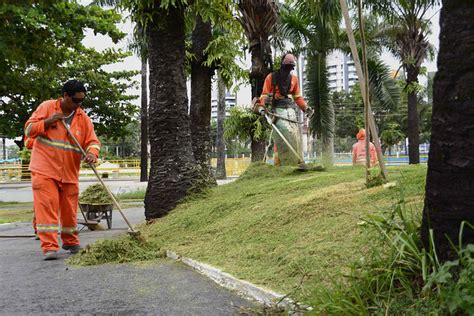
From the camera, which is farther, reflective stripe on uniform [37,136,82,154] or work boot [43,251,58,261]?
reflective stripe on uniform [37,136,82,154]

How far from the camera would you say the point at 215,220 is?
6453mm

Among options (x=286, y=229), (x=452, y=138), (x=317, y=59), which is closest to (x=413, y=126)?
(x=317, y=59)

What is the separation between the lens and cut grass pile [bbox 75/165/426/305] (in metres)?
3.77

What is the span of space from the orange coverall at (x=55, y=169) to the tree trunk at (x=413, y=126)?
61.8 feet

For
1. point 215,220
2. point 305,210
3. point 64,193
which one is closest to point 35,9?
point 64,193

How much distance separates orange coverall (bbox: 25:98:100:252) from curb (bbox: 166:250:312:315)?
1.89m

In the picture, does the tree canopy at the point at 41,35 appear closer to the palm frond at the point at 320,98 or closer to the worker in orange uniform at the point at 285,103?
the worker in orange uniform at the point at 285,103

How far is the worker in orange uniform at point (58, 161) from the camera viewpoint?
6.11 meters

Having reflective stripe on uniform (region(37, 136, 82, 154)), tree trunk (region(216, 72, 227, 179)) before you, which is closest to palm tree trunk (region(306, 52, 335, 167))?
tree trunk (region(216, 72, 227, 179))

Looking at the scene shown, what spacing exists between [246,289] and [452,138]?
1885 millimetres

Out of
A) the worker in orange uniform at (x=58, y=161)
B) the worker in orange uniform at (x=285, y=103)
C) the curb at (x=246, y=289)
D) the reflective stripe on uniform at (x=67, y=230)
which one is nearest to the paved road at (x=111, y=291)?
the curb at (x=246, y=289)

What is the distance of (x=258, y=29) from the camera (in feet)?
56.0

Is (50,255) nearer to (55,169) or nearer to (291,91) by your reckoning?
(55,169)

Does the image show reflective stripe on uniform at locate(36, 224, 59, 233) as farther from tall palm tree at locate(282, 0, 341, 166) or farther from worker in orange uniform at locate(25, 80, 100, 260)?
tall palm tree at locate(282, 0, 341, 166)
